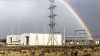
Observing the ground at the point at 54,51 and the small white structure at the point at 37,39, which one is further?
the small white structure at the point at 37,39

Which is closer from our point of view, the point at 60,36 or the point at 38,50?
the point at 38,50

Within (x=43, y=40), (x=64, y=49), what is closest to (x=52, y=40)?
(x=43, y=40)

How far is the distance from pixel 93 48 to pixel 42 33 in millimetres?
21157

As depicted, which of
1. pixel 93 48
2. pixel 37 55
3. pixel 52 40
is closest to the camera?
pixel 37 55

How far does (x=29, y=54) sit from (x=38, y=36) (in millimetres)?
20335

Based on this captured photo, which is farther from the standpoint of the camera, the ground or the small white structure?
the small white structure

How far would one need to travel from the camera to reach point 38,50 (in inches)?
1607

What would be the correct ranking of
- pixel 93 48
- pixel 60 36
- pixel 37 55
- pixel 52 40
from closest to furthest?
1. pixel 37 55
2. pixel 93 48
3. pixel 52 40
4. pixel 60 36

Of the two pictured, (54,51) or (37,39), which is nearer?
(54,51)

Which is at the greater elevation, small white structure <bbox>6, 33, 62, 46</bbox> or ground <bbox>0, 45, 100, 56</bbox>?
small white structure <bbox>6, 33, 62, 46</bbox>

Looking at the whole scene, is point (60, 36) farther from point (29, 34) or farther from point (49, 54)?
point (49, 54)

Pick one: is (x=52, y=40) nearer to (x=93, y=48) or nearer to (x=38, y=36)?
(x=38, y=36)

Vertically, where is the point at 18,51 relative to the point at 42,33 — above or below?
below

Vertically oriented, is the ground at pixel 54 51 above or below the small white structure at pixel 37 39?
below
